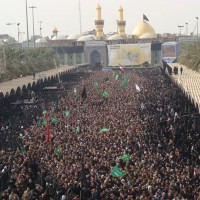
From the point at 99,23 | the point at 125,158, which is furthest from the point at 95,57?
the point at 125,158

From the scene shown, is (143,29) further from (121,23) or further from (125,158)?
(125,158)

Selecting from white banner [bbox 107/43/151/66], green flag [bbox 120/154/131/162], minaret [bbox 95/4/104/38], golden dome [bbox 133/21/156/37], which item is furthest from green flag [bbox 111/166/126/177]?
minaret [bbox 95/4/104/38]

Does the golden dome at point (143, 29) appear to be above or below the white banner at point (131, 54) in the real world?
above

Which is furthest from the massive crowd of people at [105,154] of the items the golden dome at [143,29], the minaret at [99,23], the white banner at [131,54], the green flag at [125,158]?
the minaret at [99,23]

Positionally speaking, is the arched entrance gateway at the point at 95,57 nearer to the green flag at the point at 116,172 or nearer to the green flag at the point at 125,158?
the green flag at the point at 125,158

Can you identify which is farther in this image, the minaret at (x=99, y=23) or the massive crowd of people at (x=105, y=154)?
the minaret at (x=99, y=23)

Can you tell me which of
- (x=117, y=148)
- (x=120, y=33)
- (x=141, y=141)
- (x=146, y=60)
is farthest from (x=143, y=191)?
(x=120, y=33)

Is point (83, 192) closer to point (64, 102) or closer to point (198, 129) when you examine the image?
point (198, 129)
